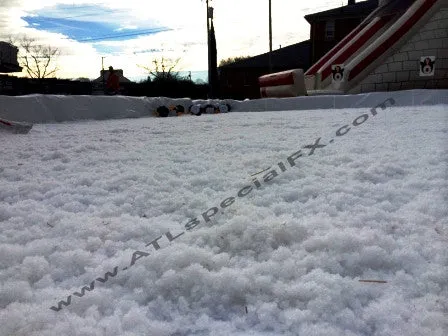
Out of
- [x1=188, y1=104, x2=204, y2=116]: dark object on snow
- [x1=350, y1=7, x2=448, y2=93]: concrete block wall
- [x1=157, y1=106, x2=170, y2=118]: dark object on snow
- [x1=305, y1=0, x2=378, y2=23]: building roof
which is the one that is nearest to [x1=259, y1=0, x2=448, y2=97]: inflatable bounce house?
[x1=350, y1=7, x2=448, y2=93]: concrete block wall

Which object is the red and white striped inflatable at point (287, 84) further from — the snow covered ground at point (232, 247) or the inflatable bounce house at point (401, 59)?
the snow covered ground at point (232, 247)

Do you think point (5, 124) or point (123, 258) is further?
point (5, 124)

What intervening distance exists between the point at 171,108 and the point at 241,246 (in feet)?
26.2

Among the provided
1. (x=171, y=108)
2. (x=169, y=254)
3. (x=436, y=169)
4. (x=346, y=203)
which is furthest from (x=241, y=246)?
(x=171, y=108)

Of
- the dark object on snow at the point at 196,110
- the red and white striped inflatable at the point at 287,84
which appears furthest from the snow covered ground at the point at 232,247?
the red and white striped inflatable at the point at 287,84

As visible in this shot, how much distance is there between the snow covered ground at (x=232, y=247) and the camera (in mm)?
895

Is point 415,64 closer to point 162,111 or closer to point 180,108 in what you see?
point 180,108

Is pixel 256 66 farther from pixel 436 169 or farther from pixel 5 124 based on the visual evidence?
pixel 436 169

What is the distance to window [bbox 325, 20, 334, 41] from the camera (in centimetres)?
2759

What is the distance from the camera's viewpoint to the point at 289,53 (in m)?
33.0

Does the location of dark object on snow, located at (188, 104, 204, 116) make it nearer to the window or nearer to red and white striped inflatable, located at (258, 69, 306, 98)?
red and white striped inflatable, located at (258, 69, 306, 98)

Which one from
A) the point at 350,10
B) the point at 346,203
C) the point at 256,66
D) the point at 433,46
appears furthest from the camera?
the point at 256,66

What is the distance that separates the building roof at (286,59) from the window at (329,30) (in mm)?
3611

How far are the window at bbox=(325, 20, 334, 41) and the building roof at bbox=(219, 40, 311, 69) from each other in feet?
11.8
